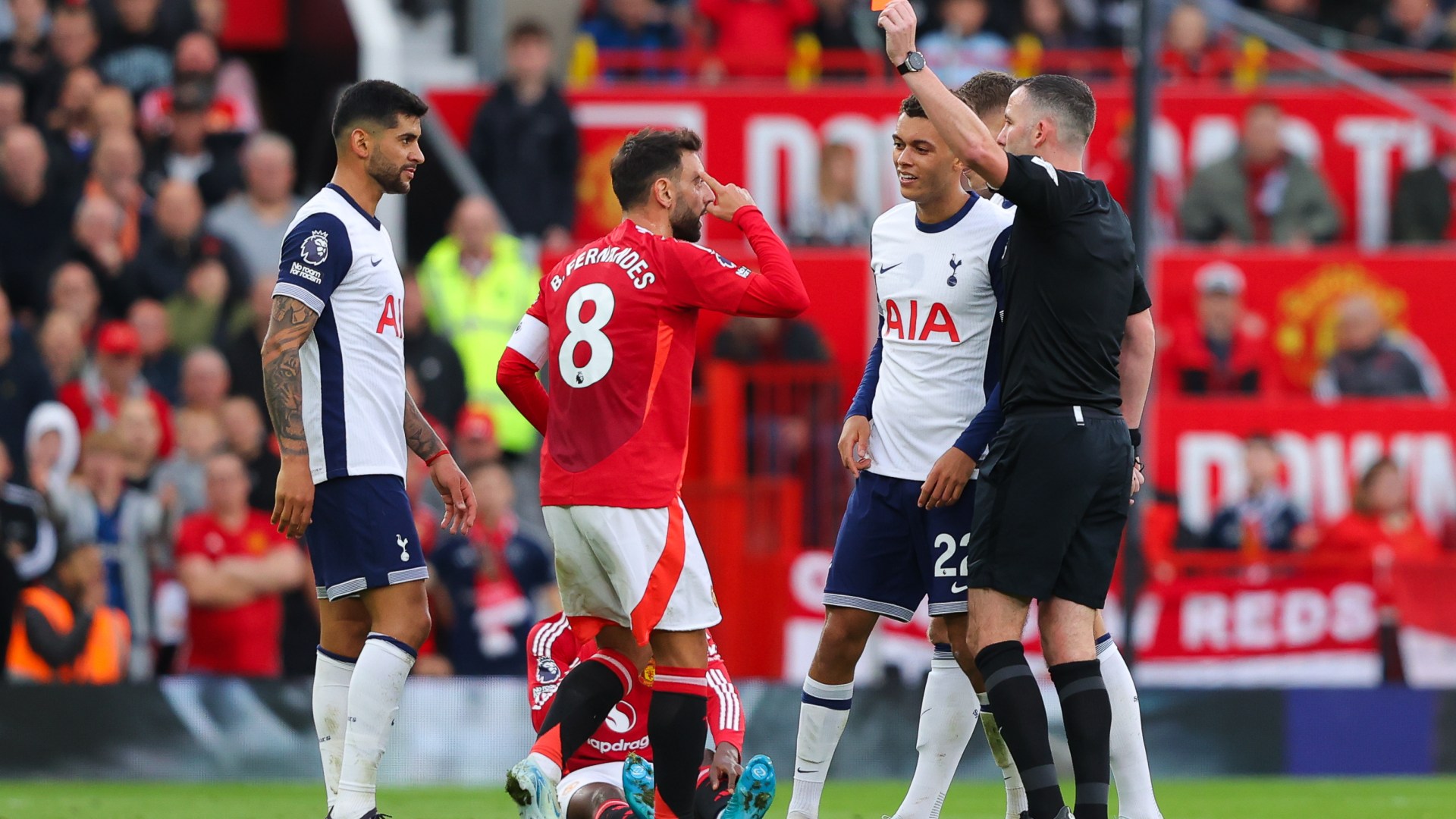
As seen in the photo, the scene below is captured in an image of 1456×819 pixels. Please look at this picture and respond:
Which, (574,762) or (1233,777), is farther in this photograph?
(1233,777)

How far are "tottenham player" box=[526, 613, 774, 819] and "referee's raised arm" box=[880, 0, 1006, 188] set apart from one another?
6.25 feet

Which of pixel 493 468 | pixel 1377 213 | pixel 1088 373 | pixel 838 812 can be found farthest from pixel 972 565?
pixel 1377 213

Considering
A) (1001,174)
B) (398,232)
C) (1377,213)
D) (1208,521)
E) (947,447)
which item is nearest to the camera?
(1001,174)

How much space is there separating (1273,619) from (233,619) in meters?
6.18

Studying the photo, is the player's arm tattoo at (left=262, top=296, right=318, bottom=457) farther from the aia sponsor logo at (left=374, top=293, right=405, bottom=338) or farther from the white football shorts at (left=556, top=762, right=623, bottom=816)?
the white football shorts at (left=556, top=762, right=623, bottom=816)

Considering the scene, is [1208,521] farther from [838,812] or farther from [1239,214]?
[838,812]

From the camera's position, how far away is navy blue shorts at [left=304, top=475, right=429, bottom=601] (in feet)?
21.3

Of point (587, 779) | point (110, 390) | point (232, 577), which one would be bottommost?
point (232, 577)

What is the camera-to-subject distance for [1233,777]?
11.7 meters

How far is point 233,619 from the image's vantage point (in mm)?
Result: 11430

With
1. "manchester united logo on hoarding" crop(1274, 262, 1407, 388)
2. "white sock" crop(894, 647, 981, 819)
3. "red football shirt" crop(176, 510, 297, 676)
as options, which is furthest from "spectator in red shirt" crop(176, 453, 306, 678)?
"manchester united logo on hoarding" crop(1274, 262, 1407, 388)

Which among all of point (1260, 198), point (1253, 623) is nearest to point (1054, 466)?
point (1253, 623)

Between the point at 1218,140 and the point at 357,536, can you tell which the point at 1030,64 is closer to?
the point at 1218,140

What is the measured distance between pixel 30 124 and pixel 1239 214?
9.02 m
